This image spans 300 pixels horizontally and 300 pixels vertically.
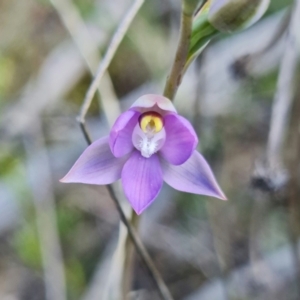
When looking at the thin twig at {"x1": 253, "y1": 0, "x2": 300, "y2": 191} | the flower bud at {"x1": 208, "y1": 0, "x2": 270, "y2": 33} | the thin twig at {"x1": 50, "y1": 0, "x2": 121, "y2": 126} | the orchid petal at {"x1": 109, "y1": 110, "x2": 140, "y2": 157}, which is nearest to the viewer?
the flower bud at {"x1": 208, "y1": 0, "x2": 270, "y2": 33}

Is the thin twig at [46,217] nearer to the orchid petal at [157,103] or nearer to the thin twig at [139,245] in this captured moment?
the thin twig at [139,245]

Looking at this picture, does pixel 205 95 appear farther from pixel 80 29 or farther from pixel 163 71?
pixel 80 29

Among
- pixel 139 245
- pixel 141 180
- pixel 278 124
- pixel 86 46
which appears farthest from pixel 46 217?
pixel 141 180

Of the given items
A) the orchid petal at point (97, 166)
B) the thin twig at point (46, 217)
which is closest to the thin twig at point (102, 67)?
the orchid petal at point (97, 166)

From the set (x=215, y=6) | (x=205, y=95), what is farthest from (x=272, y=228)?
(x=215, y=6)

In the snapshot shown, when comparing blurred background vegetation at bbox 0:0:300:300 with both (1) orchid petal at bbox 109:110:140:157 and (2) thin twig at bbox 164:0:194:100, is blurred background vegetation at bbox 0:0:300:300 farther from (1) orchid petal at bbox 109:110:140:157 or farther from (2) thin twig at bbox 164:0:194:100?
(2) thin twig at bbox 164:0:194:100

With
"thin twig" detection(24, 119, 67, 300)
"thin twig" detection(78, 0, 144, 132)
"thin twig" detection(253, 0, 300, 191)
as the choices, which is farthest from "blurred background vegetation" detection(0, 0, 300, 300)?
"thin twig" detection(78, 0, 144, 132)
